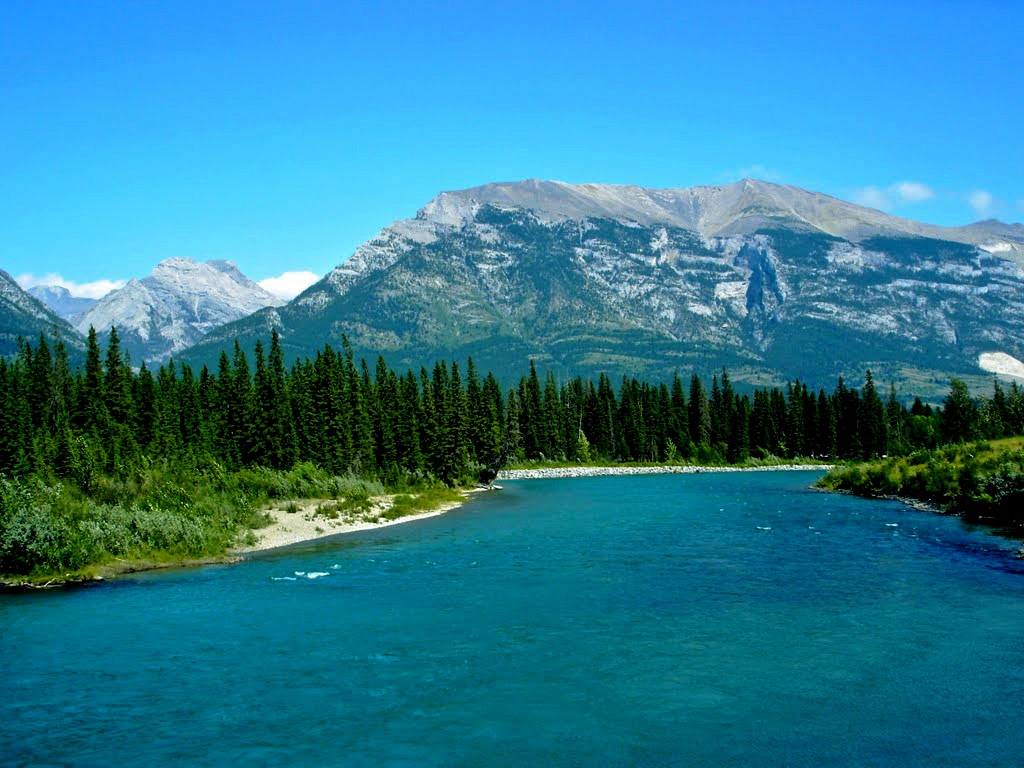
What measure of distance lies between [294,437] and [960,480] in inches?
2603

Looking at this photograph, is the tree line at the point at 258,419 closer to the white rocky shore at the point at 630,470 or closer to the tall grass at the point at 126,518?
the white rocky shore at the point at 630,470

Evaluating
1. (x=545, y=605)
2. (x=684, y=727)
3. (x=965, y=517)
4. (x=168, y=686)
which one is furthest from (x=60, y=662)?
(x=965, y=517)

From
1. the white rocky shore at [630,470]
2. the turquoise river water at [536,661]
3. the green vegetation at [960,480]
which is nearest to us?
the turquoise river water at [536,661]

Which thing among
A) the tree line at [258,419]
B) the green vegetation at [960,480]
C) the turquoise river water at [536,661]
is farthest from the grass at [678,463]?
the turquoise river water at [536,661]

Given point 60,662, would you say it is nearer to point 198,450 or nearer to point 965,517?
point 965,517

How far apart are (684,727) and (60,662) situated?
19399 mm

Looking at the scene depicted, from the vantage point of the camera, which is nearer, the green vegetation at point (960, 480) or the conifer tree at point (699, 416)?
the green vegetation at point (960, 480)

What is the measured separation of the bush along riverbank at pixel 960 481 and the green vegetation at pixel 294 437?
2.07m

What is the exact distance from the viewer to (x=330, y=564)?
145 feet

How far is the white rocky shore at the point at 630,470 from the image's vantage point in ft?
482

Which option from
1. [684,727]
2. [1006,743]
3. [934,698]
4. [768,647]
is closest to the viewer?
[1006,743]

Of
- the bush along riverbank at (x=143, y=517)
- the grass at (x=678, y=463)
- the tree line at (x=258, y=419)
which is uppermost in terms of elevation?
the tree line at (x=258, y=419)

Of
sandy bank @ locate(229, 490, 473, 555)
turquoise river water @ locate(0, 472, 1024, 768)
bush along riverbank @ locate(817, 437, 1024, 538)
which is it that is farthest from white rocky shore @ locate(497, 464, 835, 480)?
turquoise river water @ locate(0, 472, 1024, 768)

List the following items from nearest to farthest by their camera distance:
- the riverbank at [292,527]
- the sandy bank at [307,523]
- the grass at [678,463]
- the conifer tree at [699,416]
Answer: the riverbank at [292,527]
the sandy bank at [307,523]
the grass at [678,463]
the conifer tree at [699,416]
